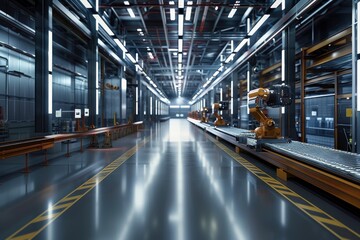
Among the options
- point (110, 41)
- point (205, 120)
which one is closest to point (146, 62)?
point (205, 120)

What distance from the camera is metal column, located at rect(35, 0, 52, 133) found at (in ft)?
26.9

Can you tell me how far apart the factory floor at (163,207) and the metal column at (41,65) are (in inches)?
89.8

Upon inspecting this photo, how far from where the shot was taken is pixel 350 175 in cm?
362

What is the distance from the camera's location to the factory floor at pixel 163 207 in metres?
3.12

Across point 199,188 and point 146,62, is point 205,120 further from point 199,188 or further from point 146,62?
point 199,188

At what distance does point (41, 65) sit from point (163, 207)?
6586mm

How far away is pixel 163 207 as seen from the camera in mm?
3939

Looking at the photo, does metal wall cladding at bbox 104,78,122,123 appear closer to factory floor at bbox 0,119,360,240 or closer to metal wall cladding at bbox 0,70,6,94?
metal wall cladding at bbox 0,70,6,94

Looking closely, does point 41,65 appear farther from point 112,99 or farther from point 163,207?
point 112,99

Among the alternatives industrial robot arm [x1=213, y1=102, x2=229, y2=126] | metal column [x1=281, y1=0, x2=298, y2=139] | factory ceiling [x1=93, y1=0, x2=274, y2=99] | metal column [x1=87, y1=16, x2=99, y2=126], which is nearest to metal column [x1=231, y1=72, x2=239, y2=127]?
industrial robot arm [x1=213, y1=102, x2=229, y2=126]

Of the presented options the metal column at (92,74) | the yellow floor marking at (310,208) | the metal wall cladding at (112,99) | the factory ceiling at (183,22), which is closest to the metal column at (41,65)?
the factory ceiling at (183,22)

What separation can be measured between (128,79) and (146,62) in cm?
251

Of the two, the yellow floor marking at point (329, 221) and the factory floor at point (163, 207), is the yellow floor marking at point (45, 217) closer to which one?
the factory floor at point (163, 207)

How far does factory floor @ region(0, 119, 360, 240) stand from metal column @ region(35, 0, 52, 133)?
228 cm
